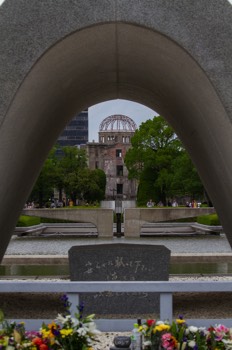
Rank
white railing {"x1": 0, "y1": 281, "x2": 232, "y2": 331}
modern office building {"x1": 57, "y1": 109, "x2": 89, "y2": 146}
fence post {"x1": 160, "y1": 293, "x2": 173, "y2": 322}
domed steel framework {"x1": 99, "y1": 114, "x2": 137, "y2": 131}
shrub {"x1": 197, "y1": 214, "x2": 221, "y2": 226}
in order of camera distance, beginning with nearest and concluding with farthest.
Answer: white railing {"x1": 0, "y1": 281, "x2": 232, "y2": 331}, fence post {"x1": 160, "y1": 293, "x2": 173, "y2": 322}, shrub {"x1": 197, "y1": 214, "x2": 221, "y2": 226}, domed steel framework {"x1": 99, "y1": 114, "x2": 137, "y2": 131}, modern office building {"x1": 57, "y1": 109, "x2": 89, "y2": 146}

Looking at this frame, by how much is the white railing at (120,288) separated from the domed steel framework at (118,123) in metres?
86.3

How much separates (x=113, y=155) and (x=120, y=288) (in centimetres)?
9107

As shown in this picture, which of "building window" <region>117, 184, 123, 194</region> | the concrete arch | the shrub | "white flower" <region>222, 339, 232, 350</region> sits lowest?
"white flower" <region>222, 339, 232, 350</region>

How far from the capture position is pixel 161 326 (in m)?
4.70

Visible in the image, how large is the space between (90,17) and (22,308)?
4.90 meters

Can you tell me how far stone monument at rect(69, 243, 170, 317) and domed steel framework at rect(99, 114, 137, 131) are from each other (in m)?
84.3

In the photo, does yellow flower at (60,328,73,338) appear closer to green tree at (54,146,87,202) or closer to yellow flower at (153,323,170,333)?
yellow flower at (153,323,170,333)

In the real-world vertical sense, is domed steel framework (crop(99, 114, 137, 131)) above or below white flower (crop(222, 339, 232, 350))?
above

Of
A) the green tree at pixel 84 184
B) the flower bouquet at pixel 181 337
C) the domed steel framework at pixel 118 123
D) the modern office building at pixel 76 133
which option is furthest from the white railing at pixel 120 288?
the modern office building at pixel 76 133

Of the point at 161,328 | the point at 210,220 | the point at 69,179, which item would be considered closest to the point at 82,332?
the point at 161,328

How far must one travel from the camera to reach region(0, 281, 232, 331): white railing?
6890mm

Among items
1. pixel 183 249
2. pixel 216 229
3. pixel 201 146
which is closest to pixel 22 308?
pixel 201 146

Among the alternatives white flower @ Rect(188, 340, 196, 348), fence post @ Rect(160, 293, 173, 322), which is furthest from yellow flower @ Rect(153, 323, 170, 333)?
fence post @ Rect(160, 293, 173, 322)

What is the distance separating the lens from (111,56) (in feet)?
27.3
